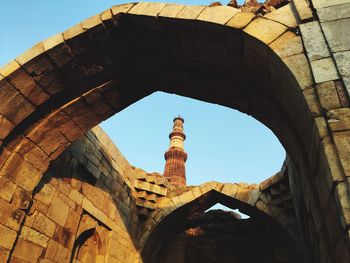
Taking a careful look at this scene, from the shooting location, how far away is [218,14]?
118 inches

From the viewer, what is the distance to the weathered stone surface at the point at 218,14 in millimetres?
2936

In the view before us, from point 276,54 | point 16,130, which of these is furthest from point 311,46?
point 16,130

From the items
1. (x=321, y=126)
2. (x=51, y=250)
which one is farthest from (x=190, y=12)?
(x=51, y=250)

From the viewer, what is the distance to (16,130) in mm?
4000

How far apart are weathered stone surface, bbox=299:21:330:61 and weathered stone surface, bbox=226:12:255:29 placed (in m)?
0.50

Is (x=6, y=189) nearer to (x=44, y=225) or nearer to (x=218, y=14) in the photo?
(x=44, y=225)

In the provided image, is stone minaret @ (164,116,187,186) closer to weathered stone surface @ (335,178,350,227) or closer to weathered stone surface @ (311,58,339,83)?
weathered stone surface @ (311,58,339,83)

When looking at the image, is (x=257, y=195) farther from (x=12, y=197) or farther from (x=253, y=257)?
(x=12, y=197)

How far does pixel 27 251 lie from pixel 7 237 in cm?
42

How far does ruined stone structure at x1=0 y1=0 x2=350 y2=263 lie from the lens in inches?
89.0

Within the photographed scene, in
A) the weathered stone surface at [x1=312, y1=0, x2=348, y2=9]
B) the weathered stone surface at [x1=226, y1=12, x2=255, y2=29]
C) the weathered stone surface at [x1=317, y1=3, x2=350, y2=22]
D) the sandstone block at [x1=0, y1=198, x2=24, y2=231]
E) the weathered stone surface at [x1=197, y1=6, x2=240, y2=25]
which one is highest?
the weathered stone surface at [x1=197, y1=6, x2=240, y2=25]

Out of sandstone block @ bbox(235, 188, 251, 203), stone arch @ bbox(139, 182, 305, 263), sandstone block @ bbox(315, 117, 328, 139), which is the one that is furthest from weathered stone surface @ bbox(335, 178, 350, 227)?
→ sandstone block @ bbox(235, 188, 251, 203)

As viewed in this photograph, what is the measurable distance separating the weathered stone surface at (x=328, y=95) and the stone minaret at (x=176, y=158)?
64.4ft

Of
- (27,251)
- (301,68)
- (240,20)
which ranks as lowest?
(27,251)
